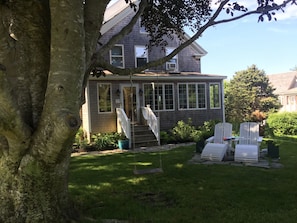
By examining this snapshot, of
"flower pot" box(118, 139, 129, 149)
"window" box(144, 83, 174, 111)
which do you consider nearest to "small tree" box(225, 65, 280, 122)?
"window" box(144, 83, 174, 111)

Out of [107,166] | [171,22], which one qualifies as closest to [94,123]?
[107,166]

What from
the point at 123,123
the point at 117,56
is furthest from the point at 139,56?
the point at 123,123

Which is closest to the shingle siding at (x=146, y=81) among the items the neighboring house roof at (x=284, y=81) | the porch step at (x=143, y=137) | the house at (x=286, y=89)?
the porch step at (x=143, y=137)

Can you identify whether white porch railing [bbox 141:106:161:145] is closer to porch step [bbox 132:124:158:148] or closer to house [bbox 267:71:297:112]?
porch step [bbox 132:124:158:148]

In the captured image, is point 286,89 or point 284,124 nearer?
point 284,124

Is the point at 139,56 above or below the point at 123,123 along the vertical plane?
above

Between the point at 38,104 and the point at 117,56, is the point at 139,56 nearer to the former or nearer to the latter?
the point at 117,56

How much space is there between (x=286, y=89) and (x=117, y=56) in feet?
107

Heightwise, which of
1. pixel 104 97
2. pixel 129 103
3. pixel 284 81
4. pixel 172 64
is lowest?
pixel 129 103

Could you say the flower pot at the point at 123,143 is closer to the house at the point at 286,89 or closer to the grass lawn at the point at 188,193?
the grass lawn at the point at 188,193

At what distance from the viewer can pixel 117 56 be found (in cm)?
1788

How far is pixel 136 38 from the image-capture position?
60.5ft

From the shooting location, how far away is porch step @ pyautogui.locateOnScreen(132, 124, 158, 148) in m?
15.3

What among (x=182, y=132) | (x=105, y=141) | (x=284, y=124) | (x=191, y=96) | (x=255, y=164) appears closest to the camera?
(x=255, y=164)
